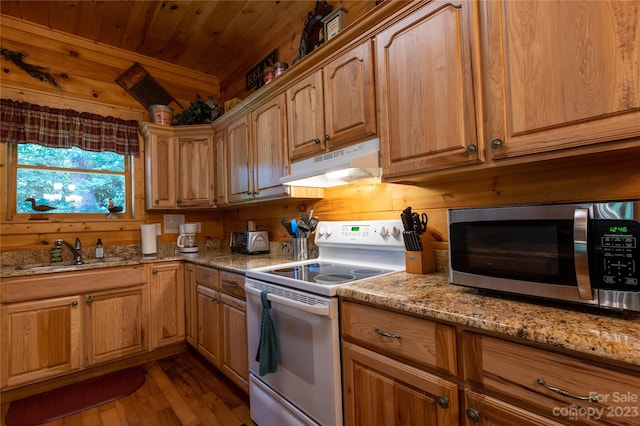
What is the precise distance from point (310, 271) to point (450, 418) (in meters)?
0.95

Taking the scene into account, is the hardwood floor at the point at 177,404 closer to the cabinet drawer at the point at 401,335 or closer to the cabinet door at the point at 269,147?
the cabinet drawer at the point at 401,335

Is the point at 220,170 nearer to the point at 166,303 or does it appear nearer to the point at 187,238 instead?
the point at 187,238

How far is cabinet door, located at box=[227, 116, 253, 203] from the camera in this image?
2473 mm

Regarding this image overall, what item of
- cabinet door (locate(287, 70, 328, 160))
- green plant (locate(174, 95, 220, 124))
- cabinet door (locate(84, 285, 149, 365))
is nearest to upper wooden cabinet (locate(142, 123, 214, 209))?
green plant (locate(174, 95, 220, 124))

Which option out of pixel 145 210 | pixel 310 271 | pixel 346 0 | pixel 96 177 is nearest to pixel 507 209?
pixel 310 271

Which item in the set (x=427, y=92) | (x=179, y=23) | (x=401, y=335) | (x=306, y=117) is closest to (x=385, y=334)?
(x=401, y=335)

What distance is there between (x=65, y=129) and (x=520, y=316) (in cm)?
338

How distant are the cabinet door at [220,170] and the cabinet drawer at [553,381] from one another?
7.79ft

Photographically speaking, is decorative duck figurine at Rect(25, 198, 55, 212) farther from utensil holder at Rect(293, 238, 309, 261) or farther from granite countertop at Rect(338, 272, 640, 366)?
granite countertop at Rect(338, 272, 640, 366)

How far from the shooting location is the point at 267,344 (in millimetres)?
1552

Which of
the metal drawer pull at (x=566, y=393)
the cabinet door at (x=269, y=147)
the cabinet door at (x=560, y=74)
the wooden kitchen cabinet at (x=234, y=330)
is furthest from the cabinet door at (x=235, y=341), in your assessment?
the cabinet door at (x=560, y=74)

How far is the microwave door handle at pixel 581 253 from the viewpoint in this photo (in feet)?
2.65

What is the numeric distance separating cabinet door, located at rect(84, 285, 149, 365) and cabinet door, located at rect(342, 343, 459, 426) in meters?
1.94

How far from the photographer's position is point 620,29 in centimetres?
84
